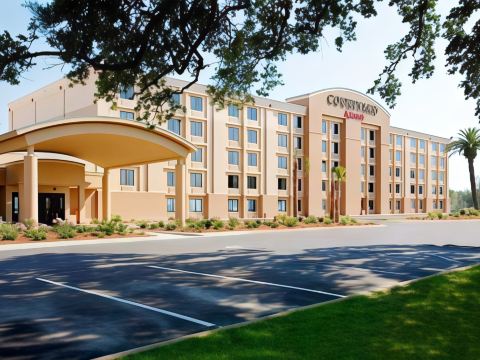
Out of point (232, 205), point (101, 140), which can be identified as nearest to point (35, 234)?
point (101, 140)

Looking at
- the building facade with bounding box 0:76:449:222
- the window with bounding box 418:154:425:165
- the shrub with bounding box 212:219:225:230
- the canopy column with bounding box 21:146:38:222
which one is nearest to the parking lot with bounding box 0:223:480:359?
the canopy column with bounding box 21:146:38:222

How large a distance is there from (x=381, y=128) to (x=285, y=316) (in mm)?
65635

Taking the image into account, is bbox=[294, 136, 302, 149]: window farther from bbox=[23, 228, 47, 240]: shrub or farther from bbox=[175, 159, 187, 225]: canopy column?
bbox=[23, 228, 47, 240]: shrub

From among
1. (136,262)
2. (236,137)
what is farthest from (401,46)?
(236,137)

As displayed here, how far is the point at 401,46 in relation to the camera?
16672 mm

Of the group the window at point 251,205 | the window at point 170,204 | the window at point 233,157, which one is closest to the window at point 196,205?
the window at point 170,204

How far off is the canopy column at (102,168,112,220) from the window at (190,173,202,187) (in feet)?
36.5

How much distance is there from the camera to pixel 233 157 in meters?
50.6

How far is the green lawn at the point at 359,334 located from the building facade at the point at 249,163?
20.9m

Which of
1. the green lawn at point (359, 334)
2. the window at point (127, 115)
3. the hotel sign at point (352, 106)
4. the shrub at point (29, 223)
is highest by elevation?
the hotel sign at point (352, 106)

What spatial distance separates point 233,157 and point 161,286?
4067 centimetres

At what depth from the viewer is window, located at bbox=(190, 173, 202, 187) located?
4656cm

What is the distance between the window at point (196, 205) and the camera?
46.8 metres

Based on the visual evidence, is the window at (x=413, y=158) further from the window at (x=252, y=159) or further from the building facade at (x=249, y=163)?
the window at (x=252, y=159)
